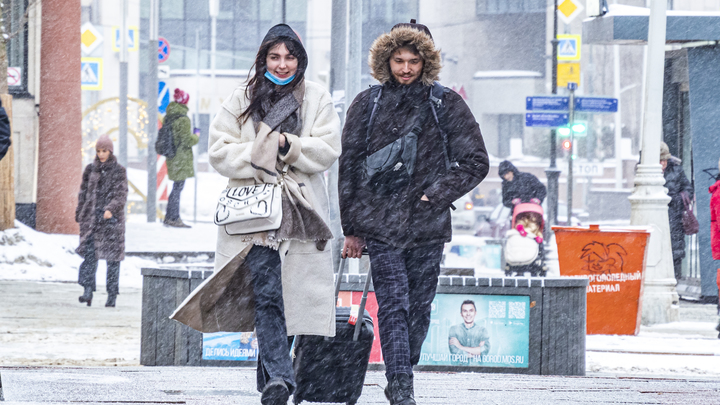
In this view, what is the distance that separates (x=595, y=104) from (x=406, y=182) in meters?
15.9

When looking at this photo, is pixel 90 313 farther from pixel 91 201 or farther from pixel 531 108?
pixel 531 108

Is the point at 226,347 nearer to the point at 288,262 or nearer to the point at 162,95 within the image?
the point at 288,262

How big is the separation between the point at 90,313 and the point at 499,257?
354 inches

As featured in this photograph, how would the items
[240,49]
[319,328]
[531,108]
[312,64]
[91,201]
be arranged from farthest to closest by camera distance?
[240,49]
[312,64]
[531,108]
[91,201]
[319,328]

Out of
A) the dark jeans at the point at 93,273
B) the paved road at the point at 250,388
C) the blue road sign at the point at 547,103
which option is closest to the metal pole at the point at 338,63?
the paved road at the point at 250,388

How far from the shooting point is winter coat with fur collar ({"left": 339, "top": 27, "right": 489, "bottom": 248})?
5.03 meters

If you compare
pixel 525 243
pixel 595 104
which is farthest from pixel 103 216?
pixel 595 104

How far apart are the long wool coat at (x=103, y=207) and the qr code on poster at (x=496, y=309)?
4.86 m

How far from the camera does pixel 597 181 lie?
146 feet

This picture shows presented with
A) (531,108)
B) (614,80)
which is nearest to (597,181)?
(614,80)

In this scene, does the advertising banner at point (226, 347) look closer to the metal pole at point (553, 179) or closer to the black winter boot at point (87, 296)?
the black winter boot at point (87, 296)

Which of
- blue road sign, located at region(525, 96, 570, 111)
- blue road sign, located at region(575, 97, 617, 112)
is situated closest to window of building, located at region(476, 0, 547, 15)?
blue road sign, located at region(575, 97, 617, 112)

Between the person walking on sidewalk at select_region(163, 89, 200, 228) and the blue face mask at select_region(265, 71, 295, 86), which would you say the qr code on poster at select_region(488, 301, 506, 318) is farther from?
the person walking on sidewalk at select_region(163, 89, 200, 228)

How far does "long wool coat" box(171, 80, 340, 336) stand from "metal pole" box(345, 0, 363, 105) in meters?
4.08
